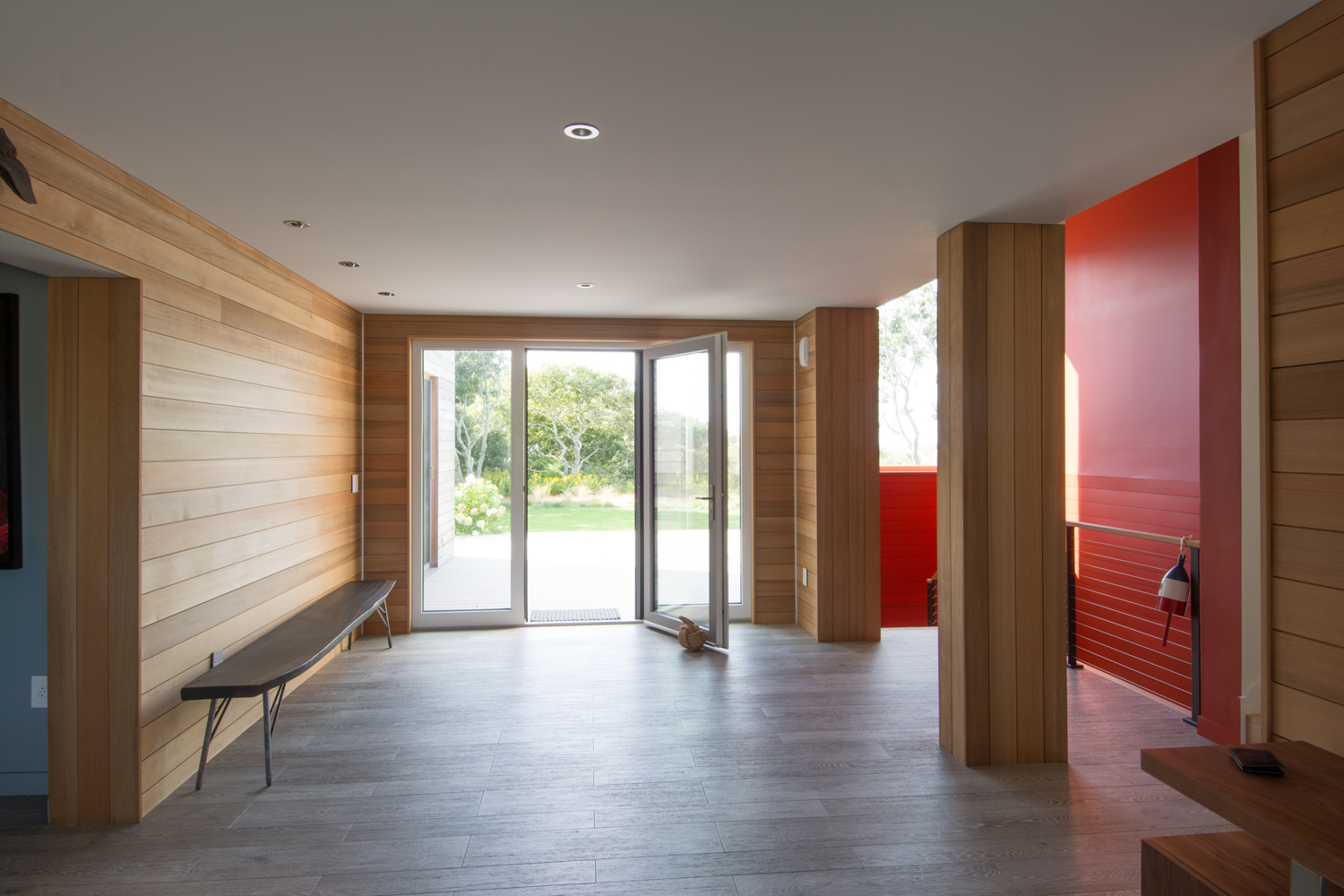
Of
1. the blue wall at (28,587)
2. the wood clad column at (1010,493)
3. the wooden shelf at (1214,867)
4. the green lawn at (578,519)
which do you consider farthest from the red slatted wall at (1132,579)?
the blue wall at (28,587)

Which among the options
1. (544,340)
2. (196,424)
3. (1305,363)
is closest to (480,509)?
(544,340)

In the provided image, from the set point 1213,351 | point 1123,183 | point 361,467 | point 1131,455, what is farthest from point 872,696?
point 361,467

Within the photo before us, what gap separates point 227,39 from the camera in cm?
166

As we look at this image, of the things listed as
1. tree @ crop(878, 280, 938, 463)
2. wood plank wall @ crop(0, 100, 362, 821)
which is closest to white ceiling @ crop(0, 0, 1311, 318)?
wood plank wall @ crop(0, 100, 362, 821)

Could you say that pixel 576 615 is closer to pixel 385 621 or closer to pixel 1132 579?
pixel 385 621

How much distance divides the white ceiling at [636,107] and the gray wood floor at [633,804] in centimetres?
229

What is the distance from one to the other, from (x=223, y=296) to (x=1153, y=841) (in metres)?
3.90

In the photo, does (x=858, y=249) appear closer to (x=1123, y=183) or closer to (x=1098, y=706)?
(x=1123, y=183)

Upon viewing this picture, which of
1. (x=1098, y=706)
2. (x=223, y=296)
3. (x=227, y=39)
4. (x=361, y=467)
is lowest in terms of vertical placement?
(x=1098, y=706)

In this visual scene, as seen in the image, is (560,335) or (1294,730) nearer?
(1294,730)

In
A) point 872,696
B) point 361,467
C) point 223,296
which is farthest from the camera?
point 361,467

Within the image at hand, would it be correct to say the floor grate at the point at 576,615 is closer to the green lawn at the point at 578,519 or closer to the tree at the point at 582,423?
the green lawn at the point at 578,519

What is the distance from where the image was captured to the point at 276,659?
319 centimetres

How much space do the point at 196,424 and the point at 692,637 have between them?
121 inches
